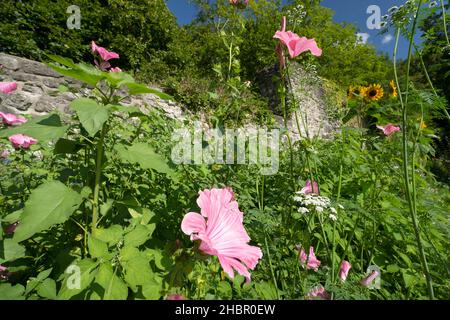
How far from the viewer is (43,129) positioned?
2.27ft

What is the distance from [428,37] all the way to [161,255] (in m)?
1.38

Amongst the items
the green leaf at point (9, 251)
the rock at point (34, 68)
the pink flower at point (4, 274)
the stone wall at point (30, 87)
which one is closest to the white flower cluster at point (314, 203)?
the green leaf at point (9, 251)

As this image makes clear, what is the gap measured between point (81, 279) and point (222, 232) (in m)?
0.35

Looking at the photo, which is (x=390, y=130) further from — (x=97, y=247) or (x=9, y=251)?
(x=9, y=251)

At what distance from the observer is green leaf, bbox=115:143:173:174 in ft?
2.38

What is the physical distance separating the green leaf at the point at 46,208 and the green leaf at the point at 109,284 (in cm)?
15

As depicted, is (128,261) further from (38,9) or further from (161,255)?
(38,9)

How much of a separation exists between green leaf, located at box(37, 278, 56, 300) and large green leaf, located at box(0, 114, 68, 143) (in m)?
0.40

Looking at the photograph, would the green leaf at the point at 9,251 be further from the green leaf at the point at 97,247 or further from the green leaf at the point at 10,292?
the green leaf at the point at 97,247

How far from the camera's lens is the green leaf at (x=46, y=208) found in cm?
59

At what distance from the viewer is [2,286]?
72cm

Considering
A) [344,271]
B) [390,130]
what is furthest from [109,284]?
[390,130]
